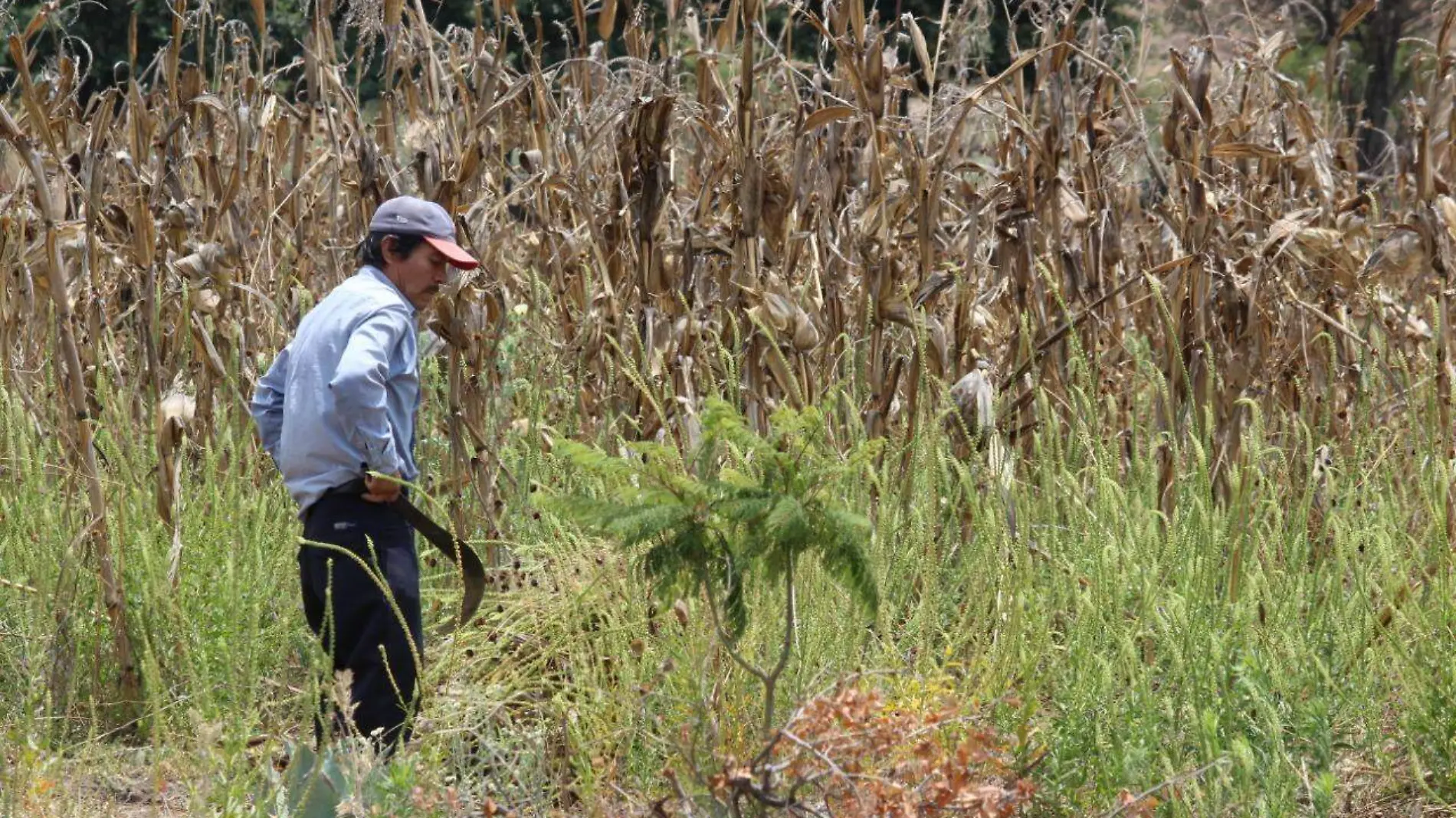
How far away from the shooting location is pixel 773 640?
3.60 m

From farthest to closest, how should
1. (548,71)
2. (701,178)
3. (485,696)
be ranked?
(701,178)
(548,71)
(485,696)

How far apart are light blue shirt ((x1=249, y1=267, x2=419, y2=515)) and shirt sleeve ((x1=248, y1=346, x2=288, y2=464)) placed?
0.12 m

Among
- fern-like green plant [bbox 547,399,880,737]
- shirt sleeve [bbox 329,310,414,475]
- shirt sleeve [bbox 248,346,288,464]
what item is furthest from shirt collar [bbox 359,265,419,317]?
fern-like green plant [bbox 547,399,880,737]

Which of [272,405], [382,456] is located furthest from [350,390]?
[272,405]

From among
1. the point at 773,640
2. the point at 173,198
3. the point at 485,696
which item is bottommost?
the point at 485,696

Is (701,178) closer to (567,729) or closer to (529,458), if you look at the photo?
(529,458)

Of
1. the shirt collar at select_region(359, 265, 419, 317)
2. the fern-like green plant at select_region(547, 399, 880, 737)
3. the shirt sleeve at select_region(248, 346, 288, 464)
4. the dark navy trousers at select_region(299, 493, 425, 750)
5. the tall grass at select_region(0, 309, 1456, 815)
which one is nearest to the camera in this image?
the fern-like green plant at select_region(547, 399, 880, 737)

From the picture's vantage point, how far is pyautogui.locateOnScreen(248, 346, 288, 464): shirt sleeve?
4031 millimetres

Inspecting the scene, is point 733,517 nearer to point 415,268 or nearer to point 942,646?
point 415,268

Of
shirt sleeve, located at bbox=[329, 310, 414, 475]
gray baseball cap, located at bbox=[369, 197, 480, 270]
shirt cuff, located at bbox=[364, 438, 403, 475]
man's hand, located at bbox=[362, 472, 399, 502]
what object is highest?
gray baseball cap, located at bbox=[369, 197, 480, 270]

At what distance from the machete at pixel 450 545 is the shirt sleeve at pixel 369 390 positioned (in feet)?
0.32

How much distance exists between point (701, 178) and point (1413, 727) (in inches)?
148

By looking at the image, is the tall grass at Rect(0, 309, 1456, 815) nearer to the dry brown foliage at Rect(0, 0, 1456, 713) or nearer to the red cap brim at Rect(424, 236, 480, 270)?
the dry brown foliage at Rect(0, 0, 1456, 713)

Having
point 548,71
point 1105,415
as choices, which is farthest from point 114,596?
point 1105,415
